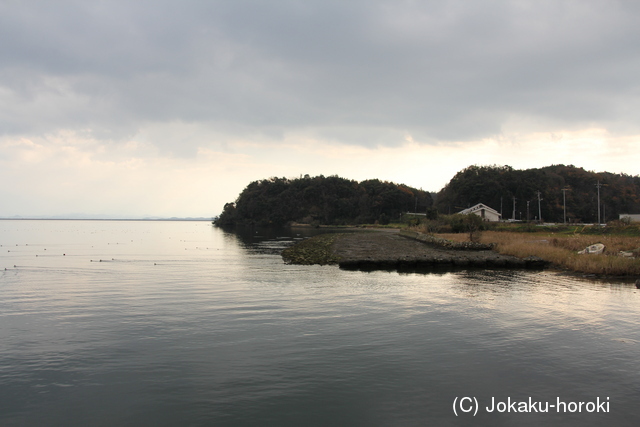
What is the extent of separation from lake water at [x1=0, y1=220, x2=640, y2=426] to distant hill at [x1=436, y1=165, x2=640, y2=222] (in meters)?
116

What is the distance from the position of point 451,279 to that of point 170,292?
1743 centimetres

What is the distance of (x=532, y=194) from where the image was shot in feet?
423

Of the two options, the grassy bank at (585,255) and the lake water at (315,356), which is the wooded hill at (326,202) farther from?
the lake water at (315,356)

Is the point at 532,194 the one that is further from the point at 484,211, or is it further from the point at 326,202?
the point at 326,202

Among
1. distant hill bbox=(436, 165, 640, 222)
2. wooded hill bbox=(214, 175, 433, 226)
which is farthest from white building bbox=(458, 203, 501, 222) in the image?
wooded hill bbox=(214, 175, 433, 226)

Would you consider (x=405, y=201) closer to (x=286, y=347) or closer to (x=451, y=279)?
(x=451, y=279)

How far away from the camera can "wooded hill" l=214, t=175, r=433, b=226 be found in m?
170

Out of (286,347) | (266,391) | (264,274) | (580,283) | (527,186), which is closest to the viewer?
(266,391)

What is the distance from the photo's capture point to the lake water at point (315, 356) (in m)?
8.41

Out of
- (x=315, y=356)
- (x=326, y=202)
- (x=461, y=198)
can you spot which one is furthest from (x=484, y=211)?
(x=315, y=356)

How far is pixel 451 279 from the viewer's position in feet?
87.1

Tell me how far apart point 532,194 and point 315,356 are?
136502 mm

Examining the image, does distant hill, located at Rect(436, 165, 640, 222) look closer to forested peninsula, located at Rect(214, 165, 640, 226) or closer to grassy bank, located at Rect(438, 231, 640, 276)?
forested peninsula, located at Rect(214, 165, 640, 226)

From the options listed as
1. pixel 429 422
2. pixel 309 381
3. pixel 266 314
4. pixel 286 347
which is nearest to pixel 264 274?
pixel 266 314
